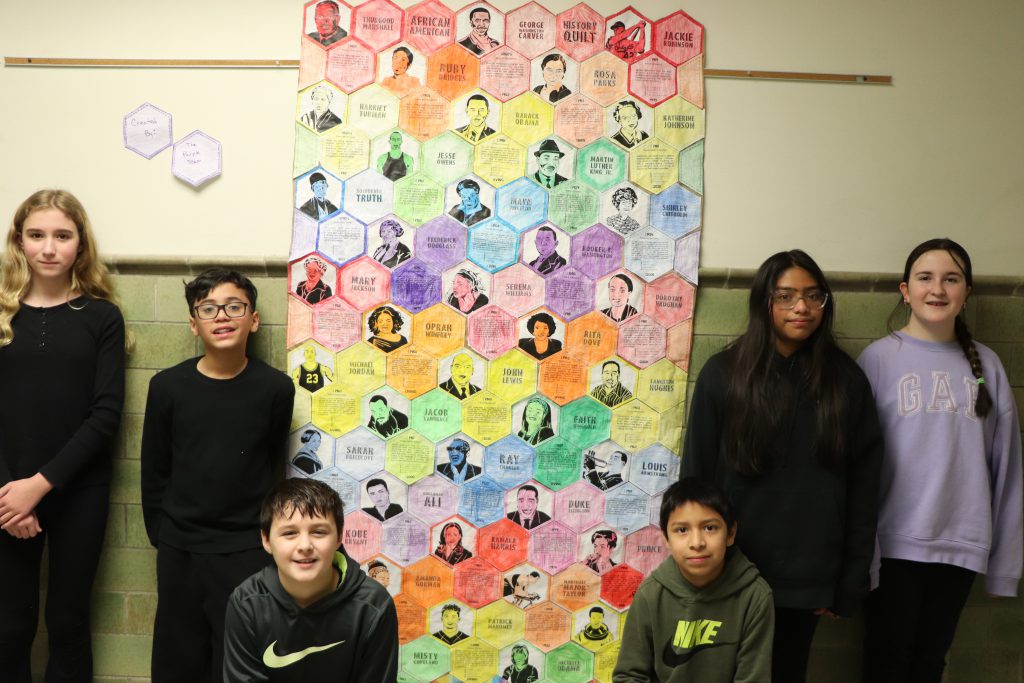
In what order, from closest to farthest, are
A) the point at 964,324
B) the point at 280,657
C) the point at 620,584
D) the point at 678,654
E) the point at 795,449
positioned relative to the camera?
the point at 280,657 < the point at 678,654 < the point at 795,449 < the point at 964,324 < the point at 620,584

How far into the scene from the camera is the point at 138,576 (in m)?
2.25

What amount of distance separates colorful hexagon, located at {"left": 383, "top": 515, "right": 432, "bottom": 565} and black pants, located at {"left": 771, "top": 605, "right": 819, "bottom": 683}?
916 millimetres

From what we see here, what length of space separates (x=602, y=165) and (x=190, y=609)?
64.1 inches

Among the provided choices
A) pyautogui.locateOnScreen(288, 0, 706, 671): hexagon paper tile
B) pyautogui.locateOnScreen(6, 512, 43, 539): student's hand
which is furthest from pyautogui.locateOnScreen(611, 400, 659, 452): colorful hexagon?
pyautogui.locateOnScreen(6, 512, 43, 539): student's hand

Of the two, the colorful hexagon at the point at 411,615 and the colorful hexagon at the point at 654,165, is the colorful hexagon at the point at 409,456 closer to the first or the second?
the colorful hexagon at the point at 411,615

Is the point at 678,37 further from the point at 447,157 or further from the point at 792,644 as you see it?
the point at 792,644

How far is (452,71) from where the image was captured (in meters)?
2.18

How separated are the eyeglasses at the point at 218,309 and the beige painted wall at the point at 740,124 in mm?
222

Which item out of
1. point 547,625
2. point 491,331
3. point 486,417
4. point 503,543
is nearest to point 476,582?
point 503,543

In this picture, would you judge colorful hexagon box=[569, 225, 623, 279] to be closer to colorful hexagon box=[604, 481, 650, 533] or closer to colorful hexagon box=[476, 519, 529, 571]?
colorful hexagon box=[604, 481, 650, 533]

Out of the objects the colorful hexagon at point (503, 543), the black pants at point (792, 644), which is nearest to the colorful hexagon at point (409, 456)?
the colorful hexagon at point (503, 543)

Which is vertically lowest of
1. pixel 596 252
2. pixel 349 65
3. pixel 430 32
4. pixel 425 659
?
pixel 425 659

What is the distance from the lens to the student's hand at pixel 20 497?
2.01 metres

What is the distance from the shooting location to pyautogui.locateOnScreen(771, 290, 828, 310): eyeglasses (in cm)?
195
